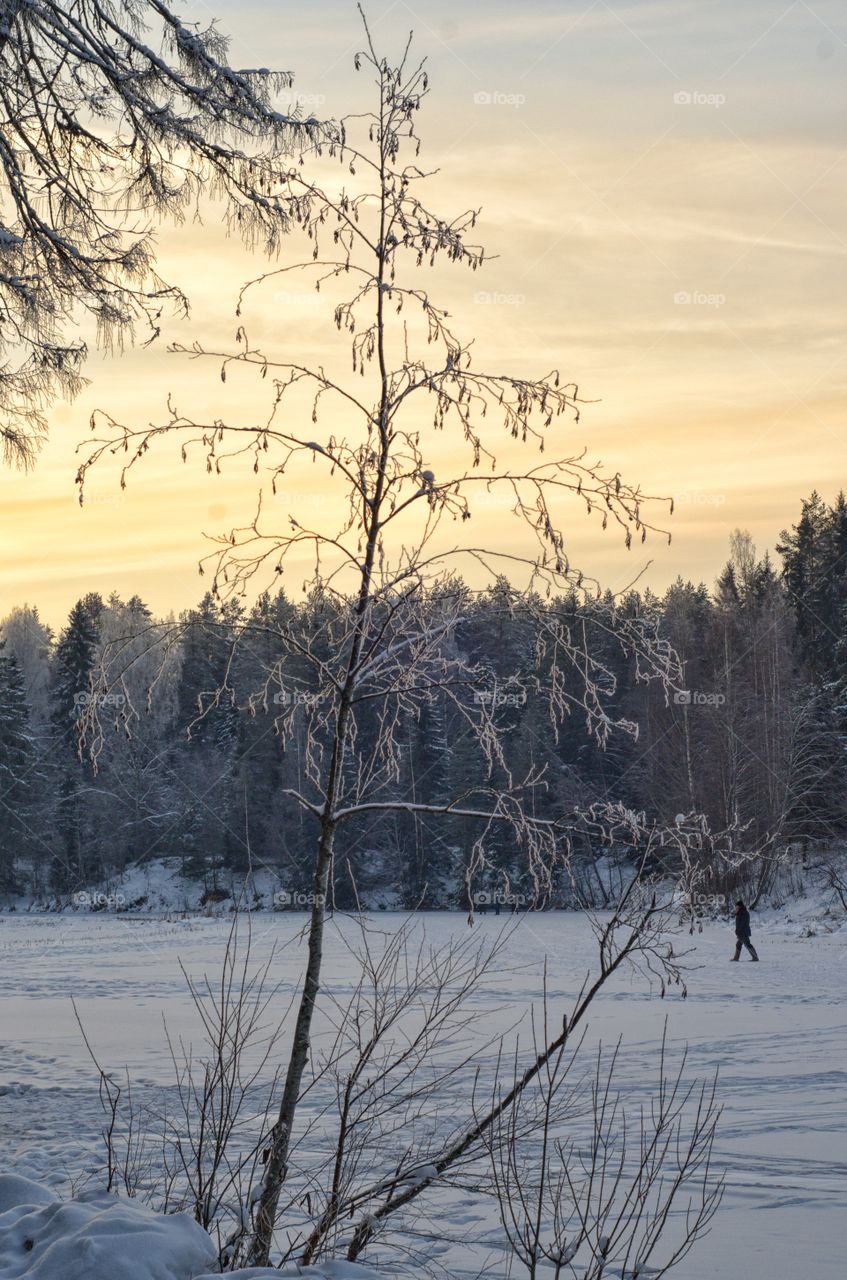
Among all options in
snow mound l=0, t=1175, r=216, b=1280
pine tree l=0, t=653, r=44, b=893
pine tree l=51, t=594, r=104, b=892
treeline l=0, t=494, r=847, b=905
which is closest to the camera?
snow mound l=0, t=1175, r=216, b=1280

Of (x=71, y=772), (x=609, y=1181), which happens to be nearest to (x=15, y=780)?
(x=71, y=772)

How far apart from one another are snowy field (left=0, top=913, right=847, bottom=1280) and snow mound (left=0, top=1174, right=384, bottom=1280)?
34.3 inches

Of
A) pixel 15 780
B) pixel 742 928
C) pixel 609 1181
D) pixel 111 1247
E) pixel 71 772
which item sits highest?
pixel 71 772

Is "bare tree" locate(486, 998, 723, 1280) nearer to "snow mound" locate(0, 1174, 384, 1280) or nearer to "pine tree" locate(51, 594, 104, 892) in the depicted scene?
"snow mound" locate(0, 1174, 384, 1280)

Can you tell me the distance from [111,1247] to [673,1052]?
418 inches

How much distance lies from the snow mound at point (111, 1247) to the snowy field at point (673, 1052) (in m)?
0.87

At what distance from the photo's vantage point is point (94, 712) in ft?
14.7

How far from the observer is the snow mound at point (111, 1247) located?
12.4ft

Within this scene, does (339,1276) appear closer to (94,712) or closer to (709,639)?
(94,712)

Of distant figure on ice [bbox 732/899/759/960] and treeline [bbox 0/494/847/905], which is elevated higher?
treeline [bbox 0/494/847/905]

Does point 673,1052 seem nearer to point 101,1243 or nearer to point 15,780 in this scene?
point 101,1243

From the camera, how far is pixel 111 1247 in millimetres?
3852

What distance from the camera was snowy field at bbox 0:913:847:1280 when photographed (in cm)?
695

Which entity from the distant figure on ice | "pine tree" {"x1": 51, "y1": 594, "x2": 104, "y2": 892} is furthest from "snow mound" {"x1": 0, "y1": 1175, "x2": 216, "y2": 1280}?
"pine tree" {"x1": 51, "y1": 594, "x2": 104, "y2": 892}
